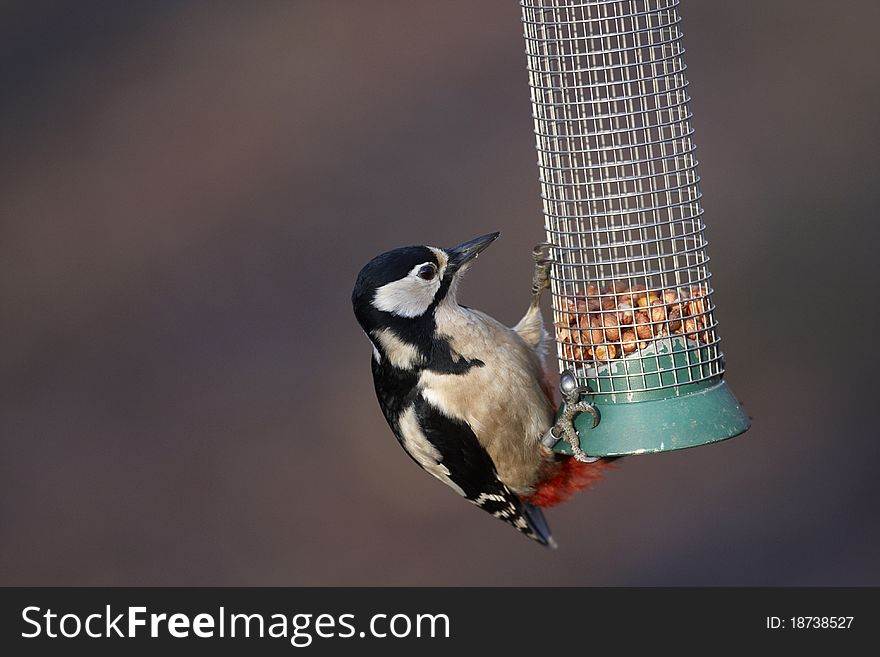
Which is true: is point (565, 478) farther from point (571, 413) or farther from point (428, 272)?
point (428, 272)

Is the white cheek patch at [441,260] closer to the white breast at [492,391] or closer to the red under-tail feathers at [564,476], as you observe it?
the white breast at [492,391]

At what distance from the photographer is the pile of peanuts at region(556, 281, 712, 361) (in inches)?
181

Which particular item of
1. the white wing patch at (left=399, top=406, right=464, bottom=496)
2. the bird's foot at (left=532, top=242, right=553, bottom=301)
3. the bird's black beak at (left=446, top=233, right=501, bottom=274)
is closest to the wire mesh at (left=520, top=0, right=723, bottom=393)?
the bird's foot at (left=532, top=242, right=553, bottom=301)

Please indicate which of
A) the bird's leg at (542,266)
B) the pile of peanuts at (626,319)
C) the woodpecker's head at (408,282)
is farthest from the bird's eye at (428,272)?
the pile of peanuts at (626,319)

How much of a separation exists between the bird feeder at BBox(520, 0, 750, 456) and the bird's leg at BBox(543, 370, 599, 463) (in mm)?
22

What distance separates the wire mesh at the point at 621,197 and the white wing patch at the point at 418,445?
649 mm

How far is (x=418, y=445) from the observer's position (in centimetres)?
515

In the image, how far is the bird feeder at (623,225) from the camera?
449 centimetres

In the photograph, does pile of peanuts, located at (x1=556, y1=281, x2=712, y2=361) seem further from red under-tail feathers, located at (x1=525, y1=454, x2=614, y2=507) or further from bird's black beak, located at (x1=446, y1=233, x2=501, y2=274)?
red under-tail feathers, located at (x1=525, y1=454, x2=614, y2=507)

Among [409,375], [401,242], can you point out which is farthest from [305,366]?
[409,375]

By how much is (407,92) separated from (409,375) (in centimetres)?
626

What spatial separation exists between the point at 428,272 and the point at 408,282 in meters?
0.08

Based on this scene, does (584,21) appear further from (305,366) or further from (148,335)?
(148,335)

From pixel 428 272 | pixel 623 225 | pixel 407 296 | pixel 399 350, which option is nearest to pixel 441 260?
pixel 428 272
